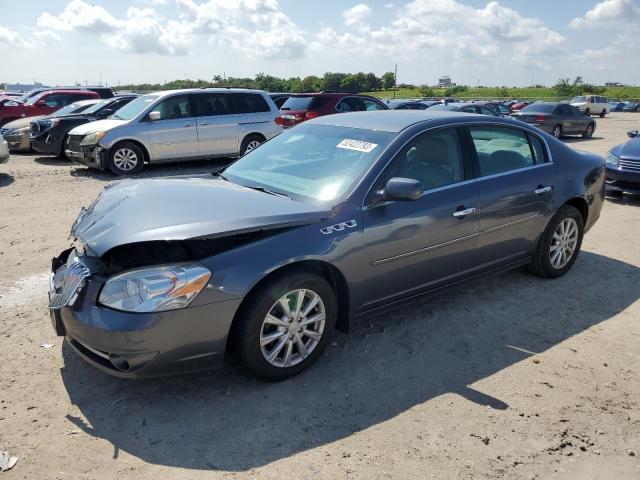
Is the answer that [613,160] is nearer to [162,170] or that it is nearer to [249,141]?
[249,141]

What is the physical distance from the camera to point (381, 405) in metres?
3.21

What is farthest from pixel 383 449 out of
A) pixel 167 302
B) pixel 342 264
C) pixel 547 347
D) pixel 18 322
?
pixel 18 322

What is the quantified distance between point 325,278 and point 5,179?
9366 mm

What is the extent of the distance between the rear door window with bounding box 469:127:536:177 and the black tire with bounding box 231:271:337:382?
1.93 m

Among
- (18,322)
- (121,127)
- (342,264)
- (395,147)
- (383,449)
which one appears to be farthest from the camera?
(121,127)

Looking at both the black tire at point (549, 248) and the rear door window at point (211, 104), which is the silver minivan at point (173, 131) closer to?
the rear door window at point (211, 104)

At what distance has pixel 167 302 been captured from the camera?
291cm

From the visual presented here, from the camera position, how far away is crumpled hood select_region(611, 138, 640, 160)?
8391 mm

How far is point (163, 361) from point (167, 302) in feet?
1.12

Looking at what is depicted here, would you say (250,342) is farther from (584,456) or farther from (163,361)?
(584,456)

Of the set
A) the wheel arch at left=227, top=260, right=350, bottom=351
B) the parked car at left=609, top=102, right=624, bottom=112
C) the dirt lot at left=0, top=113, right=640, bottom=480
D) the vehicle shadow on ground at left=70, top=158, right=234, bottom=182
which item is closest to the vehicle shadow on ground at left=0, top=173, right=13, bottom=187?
the vehicle shadow on ground at left=70, top=158, right=234, bottom=182

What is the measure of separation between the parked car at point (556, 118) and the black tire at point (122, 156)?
45.6ft

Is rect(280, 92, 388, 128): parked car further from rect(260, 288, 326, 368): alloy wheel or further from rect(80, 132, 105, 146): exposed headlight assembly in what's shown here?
rect(260, 288, 326, 368): alloy wheel

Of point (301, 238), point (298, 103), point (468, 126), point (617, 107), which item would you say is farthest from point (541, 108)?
point (617, 107)
